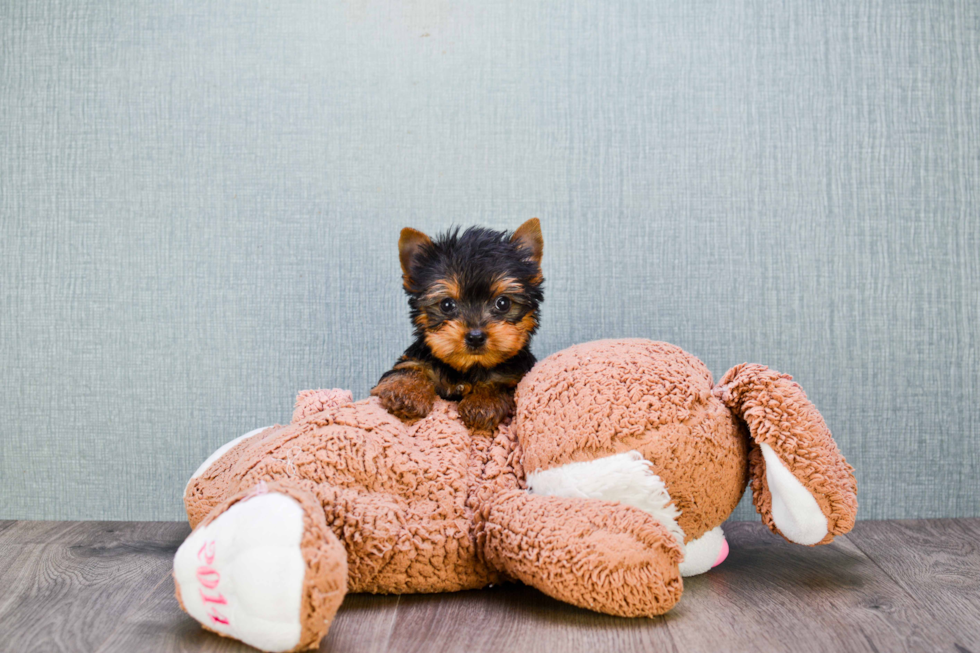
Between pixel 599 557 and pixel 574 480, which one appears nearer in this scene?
pixel 599 557

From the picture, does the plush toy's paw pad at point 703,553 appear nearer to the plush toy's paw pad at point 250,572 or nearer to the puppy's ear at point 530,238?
the puppy's ear at point 530,238

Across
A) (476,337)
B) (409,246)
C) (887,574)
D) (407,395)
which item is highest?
(409,246)

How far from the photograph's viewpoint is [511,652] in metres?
1.12

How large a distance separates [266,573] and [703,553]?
34.4 inches

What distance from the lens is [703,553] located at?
4.74 ft

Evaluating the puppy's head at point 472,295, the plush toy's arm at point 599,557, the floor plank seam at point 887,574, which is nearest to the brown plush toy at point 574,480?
the plush toy's arm at point 599,557

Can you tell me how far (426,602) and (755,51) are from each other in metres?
1.63

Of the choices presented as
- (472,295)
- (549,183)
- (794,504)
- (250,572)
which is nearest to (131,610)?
(250,572)

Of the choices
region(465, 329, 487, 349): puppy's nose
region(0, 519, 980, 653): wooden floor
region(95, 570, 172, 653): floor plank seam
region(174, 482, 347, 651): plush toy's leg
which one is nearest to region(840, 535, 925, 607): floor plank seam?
region(0, 519, 980, 653): wooden floor

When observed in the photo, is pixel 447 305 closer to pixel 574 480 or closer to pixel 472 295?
pixel 472 295

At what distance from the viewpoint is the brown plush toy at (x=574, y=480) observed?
1170 mm

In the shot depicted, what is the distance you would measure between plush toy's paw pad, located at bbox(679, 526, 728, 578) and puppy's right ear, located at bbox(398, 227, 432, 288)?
78 cm

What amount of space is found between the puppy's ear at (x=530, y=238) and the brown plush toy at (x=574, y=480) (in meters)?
0.24

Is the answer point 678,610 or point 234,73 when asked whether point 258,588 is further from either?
point 234,73
